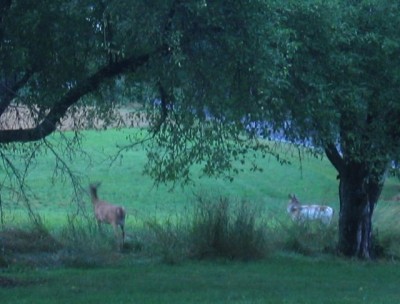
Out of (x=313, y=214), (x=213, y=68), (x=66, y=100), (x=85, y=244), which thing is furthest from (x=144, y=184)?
(x=213, y=68)

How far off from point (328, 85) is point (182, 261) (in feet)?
21.4

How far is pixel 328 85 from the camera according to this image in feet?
48.2

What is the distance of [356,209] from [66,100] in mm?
10506

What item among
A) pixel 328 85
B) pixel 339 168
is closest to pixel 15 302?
pixel 328 85

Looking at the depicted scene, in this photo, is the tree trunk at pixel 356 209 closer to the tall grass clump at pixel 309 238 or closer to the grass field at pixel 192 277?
the grass field at pixel 192 277

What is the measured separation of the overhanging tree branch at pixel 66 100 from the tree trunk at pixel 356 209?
917cm

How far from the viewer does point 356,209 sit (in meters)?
22.5

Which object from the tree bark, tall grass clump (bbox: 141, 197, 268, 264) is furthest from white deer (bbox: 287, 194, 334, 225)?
tall grass clump (bbox: 141, 197, 268, 264)

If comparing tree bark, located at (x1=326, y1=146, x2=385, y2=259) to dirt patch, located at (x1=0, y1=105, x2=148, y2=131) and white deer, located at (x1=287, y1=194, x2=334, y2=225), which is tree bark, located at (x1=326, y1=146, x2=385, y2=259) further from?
dirt patch, located at (x1=0, y1=105, x2=148, y2=131)

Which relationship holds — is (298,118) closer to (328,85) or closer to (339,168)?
(328,85)

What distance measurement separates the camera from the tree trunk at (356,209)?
21969mm

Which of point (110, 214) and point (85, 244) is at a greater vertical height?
point (110, 214)

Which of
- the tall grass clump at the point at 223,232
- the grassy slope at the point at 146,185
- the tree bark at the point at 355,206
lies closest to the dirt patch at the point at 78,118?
the tall grass clump at the point at 223,232

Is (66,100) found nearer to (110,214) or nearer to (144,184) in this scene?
(110,214)
